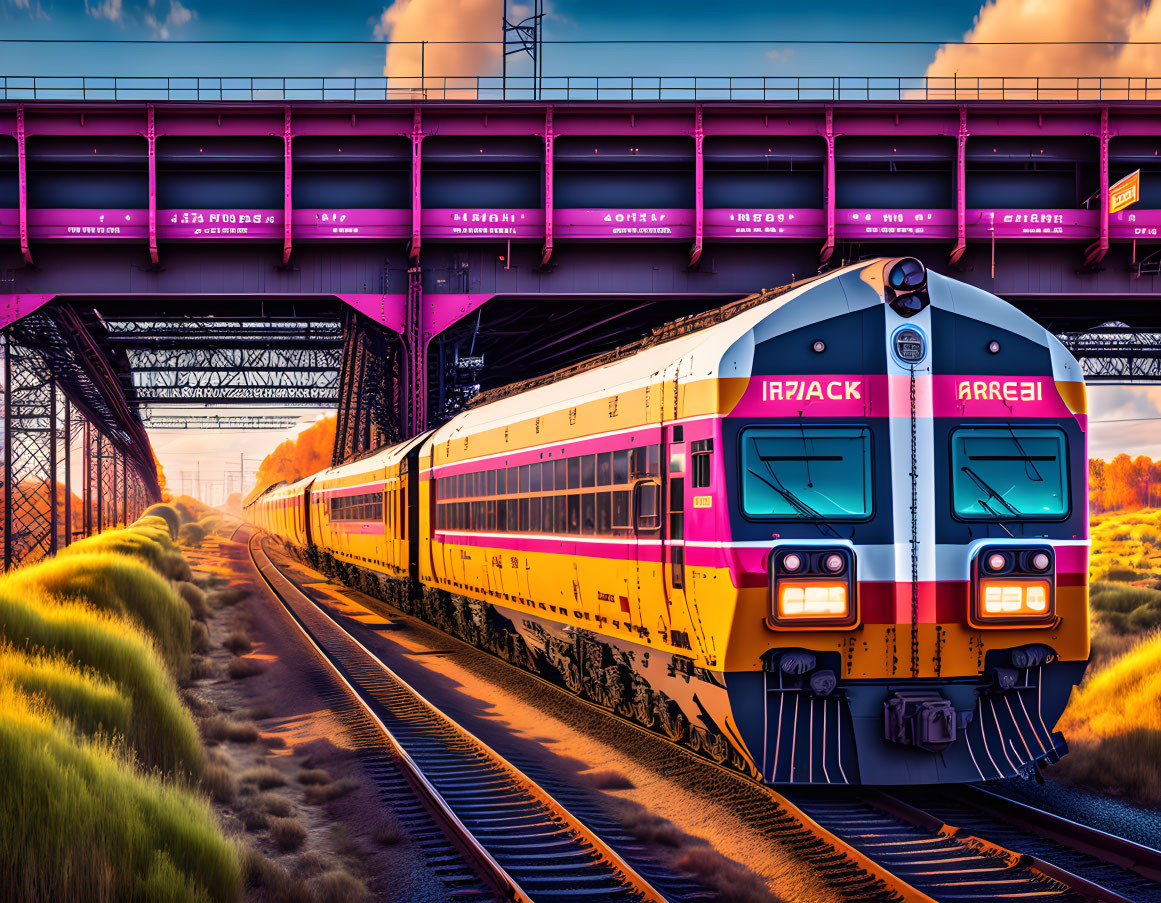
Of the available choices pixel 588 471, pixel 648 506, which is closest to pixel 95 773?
pixel 648 506

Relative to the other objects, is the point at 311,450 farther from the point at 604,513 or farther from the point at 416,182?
the point at 604,513

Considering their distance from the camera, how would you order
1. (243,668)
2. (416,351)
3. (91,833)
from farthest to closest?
(416,351), (243,668), (91,833)

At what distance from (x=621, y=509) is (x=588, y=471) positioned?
1.14 metres

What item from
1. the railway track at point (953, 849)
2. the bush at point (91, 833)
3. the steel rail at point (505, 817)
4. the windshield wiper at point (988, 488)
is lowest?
the steel rail at point (505, 817)

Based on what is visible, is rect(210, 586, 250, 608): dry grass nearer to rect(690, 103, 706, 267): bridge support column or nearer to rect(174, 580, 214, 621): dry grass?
rect(174, 580, 214, 621): dry grass

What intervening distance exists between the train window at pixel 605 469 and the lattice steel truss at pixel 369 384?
20866 millimetres

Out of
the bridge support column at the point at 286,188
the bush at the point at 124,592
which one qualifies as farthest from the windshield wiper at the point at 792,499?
the bridge support column at the point at 286,188

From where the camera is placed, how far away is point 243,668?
17.0 m

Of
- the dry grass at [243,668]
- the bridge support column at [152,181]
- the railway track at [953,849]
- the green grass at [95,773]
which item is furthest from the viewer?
the bridge support column at [152,181]

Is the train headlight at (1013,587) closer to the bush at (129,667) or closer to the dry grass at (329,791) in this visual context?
the dry grass at (329,791)

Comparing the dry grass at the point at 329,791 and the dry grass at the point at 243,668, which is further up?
the dry grass at the point at 329,791

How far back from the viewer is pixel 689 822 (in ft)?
27.5

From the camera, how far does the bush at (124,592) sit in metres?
15.9

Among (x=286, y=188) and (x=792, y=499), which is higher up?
(x=286, y=188)
